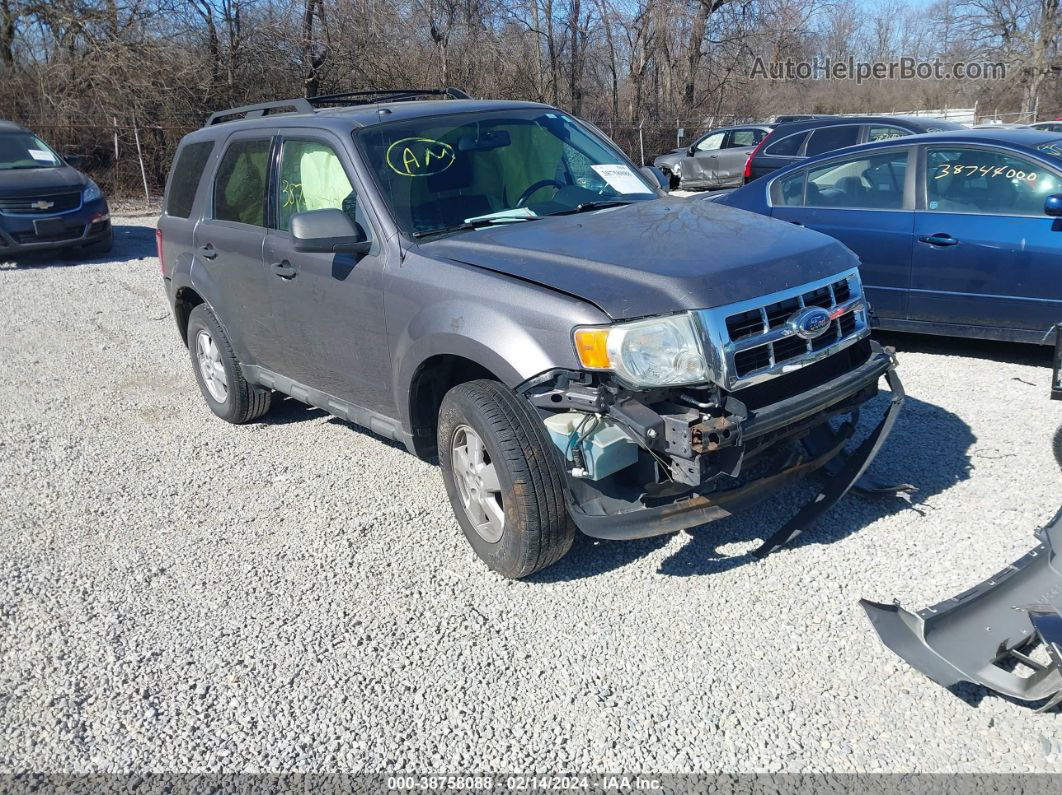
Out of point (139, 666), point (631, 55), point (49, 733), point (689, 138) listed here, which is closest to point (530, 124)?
point (139, 666)

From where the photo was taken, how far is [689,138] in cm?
3169

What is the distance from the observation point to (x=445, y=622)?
362 centimetres

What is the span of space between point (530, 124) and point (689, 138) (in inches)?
1122

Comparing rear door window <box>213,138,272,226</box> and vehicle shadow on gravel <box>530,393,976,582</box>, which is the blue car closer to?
vehicle shadow on gravel <box>530,393,976,582</box>

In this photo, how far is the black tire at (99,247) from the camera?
43.5 ft

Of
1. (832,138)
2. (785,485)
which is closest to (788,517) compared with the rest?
(785,485)

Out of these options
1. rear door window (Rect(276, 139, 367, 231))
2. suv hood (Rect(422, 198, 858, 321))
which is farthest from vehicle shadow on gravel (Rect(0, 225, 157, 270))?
suv hood (Rect(422, 198, 858, 321))

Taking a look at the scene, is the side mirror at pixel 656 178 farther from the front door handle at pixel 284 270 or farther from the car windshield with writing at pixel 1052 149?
the car windshield with writing at pixel 1052 149

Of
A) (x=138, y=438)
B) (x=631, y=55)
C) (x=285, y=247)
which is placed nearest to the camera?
(x=285, y=247)

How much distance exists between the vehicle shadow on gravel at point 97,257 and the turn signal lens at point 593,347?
1174 cm

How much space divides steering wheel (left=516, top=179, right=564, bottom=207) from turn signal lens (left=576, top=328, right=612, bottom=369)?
4.61 feet

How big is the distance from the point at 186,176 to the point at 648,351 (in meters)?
4.13

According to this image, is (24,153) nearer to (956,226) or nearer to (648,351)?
(956,226)

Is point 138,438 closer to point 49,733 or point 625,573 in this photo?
point 49,733
